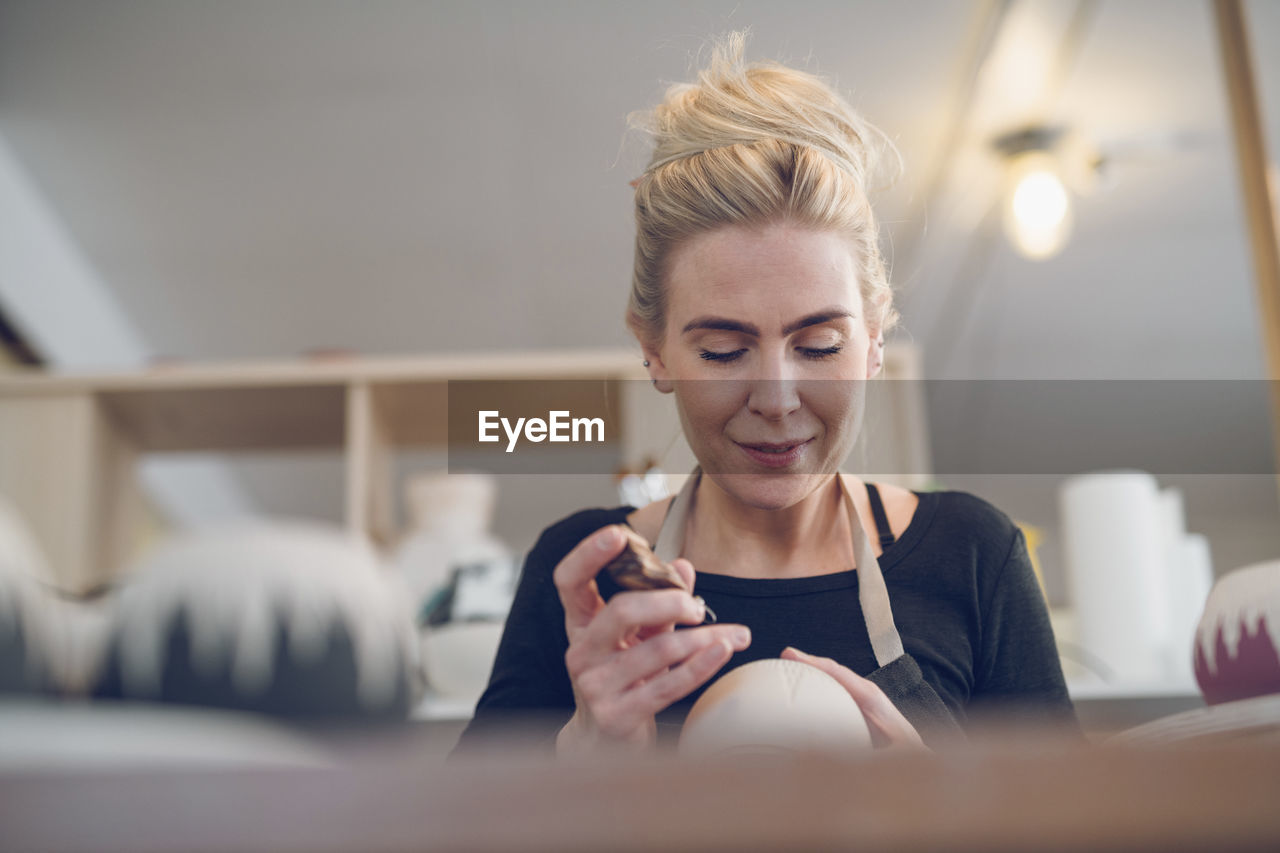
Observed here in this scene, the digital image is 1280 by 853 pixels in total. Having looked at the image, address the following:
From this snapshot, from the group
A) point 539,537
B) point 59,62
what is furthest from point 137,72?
point 539,537

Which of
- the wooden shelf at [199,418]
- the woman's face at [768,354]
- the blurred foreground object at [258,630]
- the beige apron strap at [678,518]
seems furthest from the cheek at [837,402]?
the wooden shelf at [199,418]

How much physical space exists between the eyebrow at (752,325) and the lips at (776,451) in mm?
67

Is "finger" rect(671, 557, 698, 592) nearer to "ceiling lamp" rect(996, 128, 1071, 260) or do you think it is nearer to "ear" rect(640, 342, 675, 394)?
"ear" rect(640, 342, 675, 394)

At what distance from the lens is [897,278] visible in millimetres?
821

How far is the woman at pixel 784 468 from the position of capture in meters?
0.66

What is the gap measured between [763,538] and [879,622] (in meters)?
0.10

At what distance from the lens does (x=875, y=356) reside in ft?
2.48

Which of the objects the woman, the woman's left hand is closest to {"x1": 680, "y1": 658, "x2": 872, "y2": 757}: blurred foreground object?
the woman's left hand

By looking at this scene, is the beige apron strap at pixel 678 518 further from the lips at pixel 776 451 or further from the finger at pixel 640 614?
the finger at pixel 640 614

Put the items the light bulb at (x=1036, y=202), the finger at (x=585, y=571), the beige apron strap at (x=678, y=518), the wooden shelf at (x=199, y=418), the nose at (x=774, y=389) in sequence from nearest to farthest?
the finger at (x=585, y=571) → the nose at (x=774, y=389) → the beige apron strap at (x=678, y=518) → the wooden shelf at (x=199, y=418) → the light bulb at (x=1036, y=202)

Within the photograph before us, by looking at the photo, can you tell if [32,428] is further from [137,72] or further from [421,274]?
[421,274]

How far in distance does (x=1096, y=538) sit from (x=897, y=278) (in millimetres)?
905

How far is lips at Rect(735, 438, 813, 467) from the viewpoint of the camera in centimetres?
67

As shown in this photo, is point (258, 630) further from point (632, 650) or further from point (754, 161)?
point (754, 161)
